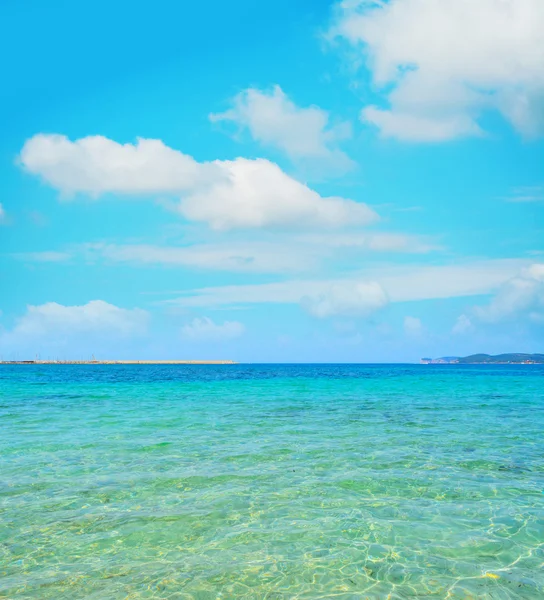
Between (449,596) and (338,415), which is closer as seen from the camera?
(449,596)

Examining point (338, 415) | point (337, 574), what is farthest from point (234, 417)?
point (337, 574)

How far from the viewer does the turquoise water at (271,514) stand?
742 cm

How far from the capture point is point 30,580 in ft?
24.1

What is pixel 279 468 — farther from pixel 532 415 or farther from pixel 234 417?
pixel 532 415

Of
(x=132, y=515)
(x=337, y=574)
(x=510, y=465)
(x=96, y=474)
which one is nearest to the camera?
(x=337, y=574)

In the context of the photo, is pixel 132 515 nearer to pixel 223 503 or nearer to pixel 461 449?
pixel 223 503

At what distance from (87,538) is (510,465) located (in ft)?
39.6

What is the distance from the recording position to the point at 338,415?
26078 mm

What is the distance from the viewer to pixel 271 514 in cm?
1009

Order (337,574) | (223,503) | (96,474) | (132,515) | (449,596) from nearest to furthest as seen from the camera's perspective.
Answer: (449,596) < (337,574) < (132,515) < (223,503) < (96,474)

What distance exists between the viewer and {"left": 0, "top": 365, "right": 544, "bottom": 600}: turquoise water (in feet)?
24.3

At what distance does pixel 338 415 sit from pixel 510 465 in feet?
40.5

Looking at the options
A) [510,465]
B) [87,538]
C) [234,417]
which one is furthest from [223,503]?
[234,417]

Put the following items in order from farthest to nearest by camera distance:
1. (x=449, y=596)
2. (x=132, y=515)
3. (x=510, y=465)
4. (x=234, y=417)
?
(x=234, y=417) → (x=510, y=465) → (x=132, y=515) → (x=449, y=596)
